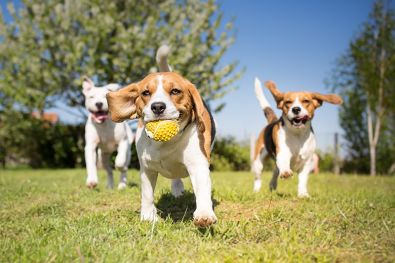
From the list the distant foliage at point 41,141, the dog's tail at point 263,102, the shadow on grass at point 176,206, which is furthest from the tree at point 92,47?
the shadow on grass at point 176,206

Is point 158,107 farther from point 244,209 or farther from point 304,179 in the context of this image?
point 304,179

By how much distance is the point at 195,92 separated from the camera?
267 cm

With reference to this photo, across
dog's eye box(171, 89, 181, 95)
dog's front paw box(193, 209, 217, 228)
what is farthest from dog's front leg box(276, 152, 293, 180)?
dog's eye box(171, 89, 181, 95)

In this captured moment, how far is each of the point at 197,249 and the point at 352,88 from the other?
51.3ft

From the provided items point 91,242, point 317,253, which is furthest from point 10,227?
point 317,253

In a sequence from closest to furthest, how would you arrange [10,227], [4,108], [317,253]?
[317,253]
[10,227]
[4,108]

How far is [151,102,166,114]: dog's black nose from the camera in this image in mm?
2396

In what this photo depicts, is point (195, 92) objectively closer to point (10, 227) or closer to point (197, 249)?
point (197, 249)

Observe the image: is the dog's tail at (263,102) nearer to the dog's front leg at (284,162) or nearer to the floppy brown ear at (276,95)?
the floppy brown ear at (276,95)

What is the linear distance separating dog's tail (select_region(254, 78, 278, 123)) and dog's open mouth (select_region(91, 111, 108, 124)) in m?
3.00

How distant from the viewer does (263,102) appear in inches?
238

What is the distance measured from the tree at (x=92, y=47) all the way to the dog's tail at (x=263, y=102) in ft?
21.0

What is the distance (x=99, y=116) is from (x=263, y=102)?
3.22 metres

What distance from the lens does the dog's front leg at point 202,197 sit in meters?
2.22
